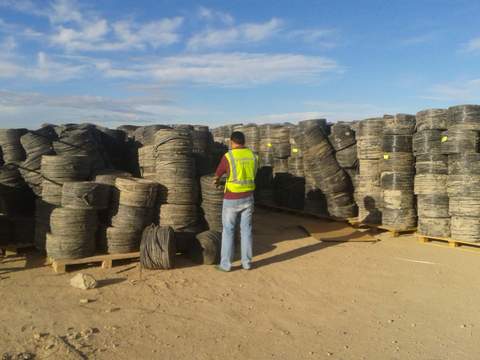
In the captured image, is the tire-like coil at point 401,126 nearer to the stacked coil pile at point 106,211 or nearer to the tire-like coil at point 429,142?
the tire-like coil at point 429,142

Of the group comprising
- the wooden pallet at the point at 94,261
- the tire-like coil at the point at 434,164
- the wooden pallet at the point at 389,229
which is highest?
the tire-like coil at the point at 434,164

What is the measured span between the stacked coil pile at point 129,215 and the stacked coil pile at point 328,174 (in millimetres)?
→ 5468

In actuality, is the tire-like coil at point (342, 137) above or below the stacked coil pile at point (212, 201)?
above

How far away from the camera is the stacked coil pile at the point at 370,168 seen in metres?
11.5

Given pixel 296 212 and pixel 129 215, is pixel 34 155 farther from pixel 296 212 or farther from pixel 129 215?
pixel 296 212

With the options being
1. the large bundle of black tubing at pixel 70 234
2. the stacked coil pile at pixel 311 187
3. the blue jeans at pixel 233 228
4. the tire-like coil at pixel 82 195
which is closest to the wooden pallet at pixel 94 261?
the large bundle of black tubing at pixel 70 234

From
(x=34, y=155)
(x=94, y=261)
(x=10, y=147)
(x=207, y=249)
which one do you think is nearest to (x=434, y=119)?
(x=207, y=249)

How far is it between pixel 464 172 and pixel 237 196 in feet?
16.8

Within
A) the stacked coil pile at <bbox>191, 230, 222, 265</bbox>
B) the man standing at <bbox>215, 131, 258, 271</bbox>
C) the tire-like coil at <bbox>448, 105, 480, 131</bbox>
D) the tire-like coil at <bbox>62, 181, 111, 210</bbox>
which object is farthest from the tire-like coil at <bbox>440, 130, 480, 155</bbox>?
the tire-like coil at <bbox>62, 181, 111, 210</bbox>

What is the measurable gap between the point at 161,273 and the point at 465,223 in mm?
6505

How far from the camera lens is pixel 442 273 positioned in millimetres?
8078

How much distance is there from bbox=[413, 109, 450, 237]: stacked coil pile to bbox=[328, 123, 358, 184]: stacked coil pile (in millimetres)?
2005

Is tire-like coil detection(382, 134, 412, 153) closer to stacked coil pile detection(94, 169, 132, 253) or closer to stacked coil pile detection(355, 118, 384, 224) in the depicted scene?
stacked coil pile detection(355, 118, 384, 224)

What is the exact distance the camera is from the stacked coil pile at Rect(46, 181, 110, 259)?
780 centimetres
